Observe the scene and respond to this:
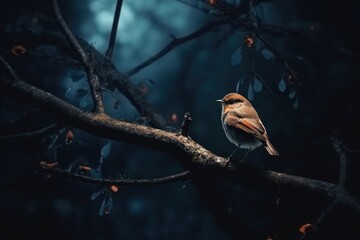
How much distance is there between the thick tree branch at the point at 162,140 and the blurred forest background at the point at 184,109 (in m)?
0.83

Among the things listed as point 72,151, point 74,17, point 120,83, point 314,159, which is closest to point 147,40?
Result: point 74,17

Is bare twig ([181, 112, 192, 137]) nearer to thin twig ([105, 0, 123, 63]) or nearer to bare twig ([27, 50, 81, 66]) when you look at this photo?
thin twig ([105, 0, 123, 63])

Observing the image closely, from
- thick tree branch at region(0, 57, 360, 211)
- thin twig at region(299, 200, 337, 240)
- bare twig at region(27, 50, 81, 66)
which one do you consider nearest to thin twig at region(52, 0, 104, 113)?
thick tree branch at region(0, 57, 360, 211)

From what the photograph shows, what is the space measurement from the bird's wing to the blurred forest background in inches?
12.3

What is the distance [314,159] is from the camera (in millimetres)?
4766

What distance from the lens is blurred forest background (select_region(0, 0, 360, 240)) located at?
4070 millimetres

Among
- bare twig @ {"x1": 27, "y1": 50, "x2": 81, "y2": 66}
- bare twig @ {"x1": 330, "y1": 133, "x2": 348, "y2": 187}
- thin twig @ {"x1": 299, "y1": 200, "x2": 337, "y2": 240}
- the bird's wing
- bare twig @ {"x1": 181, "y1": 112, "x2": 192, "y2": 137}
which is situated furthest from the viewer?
bare twig @ {"x1": 27, "y1": 50, "x2": 81, "y2": 66}

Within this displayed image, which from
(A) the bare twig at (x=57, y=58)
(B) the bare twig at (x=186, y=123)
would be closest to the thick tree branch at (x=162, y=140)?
(B) the bare twig at (x=186, y=123)

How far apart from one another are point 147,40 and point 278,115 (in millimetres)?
2873

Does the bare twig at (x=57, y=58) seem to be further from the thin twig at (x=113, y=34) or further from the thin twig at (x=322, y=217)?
the thin twig at (x=322, y=217)

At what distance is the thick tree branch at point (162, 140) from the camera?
2285mm

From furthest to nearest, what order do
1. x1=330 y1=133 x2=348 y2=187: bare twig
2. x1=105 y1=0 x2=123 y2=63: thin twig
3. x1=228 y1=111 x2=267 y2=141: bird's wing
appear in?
x1=228 y1=111 x2=267 y2=141: bird's wing, x1=105 y1=0 x2=123 y2=63: thin twig, x1=330 y1=133 x2=348 y2=187: bare twig

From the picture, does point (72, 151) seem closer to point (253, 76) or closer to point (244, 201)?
point (244, 201)

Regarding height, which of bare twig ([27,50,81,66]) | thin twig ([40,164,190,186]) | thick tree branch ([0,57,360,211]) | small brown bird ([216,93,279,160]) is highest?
bare twig ([27,50,81,66])
